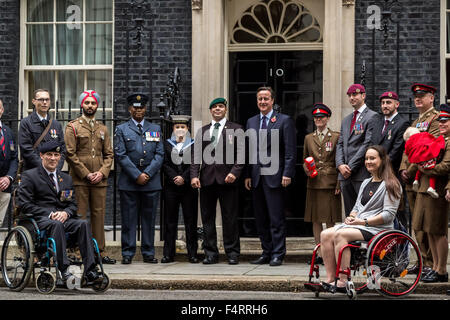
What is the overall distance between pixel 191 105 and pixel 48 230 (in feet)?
14.6

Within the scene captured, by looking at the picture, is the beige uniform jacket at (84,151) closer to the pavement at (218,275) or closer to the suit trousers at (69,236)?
the pavement at (218,275)

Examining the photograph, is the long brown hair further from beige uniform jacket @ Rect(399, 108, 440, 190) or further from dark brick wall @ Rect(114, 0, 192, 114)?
dark brick wall @ Rect(114, 0, 192, 114)

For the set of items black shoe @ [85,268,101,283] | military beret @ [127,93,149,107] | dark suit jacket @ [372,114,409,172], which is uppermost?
military beret @ [127,93,149,107]

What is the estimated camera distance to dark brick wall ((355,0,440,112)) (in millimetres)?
12555

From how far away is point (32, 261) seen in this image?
880 cm

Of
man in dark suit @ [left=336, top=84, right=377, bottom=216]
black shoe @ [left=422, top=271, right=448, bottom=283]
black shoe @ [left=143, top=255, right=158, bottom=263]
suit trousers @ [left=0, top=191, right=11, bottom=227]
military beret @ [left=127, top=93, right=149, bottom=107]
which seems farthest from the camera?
military beret @ [left=127, top=93, right=149, bottom=107]

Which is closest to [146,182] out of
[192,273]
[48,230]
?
[192,273]

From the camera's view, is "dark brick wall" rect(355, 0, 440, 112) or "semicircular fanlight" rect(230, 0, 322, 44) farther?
"semicircular fanlight" rect(230, 0, 322, 44)

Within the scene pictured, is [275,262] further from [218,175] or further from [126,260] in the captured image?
[126,260]

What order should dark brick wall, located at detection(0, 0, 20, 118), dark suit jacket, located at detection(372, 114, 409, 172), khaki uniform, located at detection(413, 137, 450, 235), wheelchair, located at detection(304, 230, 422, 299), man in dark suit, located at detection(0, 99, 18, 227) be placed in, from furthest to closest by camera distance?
dark brick wall, located at detection(0, 0, 20, 118) < man in dark suit, located at detection(0, 99, 18, 227) < dark suit jacket, located at detection(372, 114, 409, 172) < khaki uniform, located at detection(413, 137, 450, 235) < wheelchair, located at detection(304, 230, 422, 299)

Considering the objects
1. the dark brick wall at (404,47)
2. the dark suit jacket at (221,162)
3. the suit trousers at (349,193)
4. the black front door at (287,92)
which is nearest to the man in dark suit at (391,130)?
the suit trousers at (349,193)

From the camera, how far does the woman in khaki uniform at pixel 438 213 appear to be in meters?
9.16

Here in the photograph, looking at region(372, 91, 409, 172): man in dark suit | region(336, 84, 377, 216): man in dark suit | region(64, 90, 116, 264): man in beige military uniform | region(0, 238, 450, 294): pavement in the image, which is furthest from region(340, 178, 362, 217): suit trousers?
region(64, 90, 116, 264): man in beige military uniform

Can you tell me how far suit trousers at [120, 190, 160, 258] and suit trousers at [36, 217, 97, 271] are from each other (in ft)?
6.18
